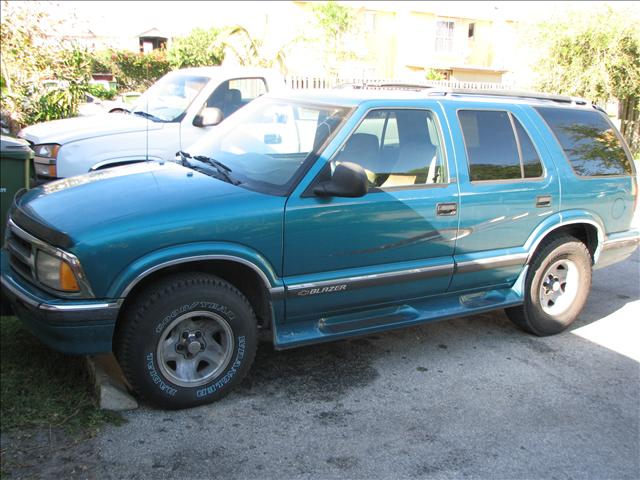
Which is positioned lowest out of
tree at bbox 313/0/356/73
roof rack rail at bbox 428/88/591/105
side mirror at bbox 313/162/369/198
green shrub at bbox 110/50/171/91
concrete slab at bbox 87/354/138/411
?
concrete slab at bbox 87/354/138/411

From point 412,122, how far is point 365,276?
1175 mm

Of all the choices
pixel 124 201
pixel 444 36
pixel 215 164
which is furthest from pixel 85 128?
pixel 444 36

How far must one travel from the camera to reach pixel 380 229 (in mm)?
4246

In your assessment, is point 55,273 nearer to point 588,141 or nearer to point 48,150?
point 48,150

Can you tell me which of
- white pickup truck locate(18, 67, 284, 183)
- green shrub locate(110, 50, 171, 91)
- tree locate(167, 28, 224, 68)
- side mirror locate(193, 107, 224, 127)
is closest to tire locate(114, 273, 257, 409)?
white pickup truck locate(18, 67, 284, 183)

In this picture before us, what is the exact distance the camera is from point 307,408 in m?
3.99

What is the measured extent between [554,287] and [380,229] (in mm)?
1946

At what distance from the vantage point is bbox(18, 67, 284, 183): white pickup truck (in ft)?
23.3

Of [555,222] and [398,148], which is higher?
[398,148]

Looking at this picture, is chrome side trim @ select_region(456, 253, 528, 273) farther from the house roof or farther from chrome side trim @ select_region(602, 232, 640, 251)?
the house roof

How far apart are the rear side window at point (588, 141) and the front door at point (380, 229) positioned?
1252mm

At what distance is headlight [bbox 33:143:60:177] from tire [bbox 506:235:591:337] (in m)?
4.98

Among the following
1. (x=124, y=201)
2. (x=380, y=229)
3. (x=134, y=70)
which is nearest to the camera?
(x=124, y=201)

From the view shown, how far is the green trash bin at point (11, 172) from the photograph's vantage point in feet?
16.8
